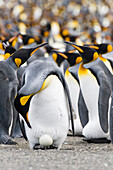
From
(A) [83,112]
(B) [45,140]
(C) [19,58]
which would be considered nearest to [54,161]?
(B) [45,140]

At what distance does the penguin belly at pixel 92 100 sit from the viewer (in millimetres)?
4859

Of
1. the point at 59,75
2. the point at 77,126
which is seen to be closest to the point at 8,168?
the point at 59,75

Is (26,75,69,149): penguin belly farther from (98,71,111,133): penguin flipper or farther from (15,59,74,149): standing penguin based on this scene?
(98,71,111,133): penguin flipper

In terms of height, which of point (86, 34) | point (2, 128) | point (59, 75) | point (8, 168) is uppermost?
point (59, 75)

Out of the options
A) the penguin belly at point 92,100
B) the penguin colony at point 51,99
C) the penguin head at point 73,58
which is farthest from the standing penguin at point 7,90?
the penguin head at point 73,58

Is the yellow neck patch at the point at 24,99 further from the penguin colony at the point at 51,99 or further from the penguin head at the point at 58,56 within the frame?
the penguin head at the point at 58,56

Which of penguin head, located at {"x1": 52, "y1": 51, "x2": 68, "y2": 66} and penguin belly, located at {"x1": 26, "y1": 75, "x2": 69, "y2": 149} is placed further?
penguin head, located at {"x1": 52, "y1": 51, "x2": 68, "y2": 66}

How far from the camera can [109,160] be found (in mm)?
3164

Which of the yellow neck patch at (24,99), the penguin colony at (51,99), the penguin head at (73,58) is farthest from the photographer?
Answer: the penguin head at (73,58)

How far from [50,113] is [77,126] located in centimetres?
178

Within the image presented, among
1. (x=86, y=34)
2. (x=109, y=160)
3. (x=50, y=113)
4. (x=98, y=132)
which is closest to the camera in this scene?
(x=109, y=160)

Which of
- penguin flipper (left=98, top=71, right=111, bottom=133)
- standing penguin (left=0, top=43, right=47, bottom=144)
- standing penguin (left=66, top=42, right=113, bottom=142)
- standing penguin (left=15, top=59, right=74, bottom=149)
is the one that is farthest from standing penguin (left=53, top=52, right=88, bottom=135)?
standing penguin (left=15, top=59, right=74, bottom=149)

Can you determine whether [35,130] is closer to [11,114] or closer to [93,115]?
[11,114]

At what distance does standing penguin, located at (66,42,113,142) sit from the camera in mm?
4605
